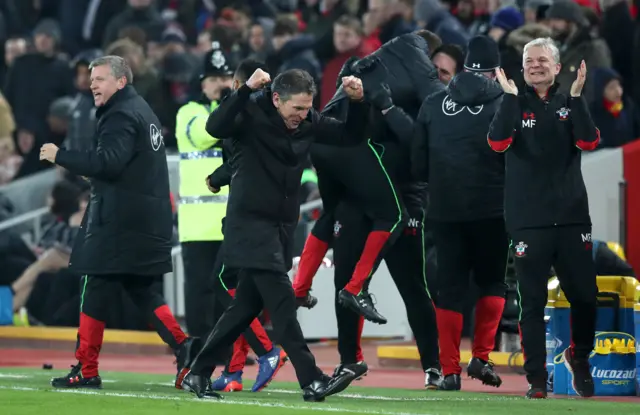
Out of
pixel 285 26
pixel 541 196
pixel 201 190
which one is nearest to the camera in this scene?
pixel 541 196

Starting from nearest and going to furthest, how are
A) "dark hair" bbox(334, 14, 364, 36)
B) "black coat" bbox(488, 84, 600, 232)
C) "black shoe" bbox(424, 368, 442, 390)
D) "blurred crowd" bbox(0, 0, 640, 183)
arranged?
"black coat" bbox(488, 84, 600, 232) → "black shoe" bbox(424, 368, 442, 390) → "blurred crowd" bbox(0, 0, 640, 183) → "dark hair" bbox(334, 14, 364, 36)

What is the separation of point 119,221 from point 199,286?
1.59 m

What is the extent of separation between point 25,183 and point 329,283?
5.84 m

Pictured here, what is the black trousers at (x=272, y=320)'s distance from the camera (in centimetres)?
1070

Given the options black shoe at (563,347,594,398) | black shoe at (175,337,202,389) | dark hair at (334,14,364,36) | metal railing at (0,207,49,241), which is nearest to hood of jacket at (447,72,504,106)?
black shoe at (563,347,594,398)

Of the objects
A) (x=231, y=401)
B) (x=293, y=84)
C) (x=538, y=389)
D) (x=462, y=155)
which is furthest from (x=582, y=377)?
(x=293, y=84)

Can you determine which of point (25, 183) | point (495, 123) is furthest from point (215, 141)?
point (25, 183)

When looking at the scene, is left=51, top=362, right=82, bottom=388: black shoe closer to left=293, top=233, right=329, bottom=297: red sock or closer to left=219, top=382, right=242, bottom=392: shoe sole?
left=219, top=382, right=242, bottom=392: shoe sole

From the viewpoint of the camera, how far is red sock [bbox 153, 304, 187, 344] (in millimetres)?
12133

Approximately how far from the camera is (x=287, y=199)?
35.8 ft

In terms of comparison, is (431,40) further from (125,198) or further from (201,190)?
(125,198)

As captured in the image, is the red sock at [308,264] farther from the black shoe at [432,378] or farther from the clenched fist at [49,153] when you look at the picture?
the clenched fist at [49,153]

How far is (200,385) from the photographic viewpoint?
1102cm

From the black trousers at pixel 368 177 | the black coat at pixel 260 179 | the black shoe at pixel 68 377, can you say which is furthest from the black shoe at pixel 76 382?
the black trousers at pixel 368 177
